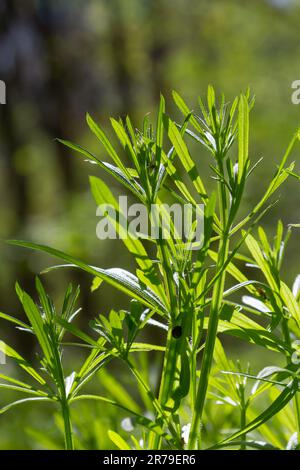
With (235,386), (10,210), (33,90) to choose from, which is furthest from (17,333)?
(235,386)

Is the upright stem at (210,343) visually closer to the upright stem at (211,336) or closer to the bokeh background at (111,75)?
the upright stem at (211,336)

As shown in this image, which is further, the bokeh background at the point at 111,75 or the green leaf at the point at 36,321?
the bokeh background at the point at 111,75

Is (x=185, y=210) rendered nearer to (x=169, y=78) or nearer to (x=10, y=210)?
(x=169, y=78)

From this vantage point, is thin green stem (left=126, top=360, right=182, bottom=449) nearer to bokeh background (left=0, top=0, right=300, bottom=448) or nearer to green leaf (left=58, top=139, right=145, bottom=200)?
green leaf (left=58, top=139, right=145, bottom=200)

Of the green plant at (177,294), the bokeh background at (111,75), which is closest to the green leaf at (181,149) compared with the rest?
the green plant at (177,294)

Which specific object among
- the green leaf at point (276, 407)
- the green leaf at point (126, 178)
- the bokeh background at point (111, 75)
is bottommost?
the green leaf at point (276, 407)

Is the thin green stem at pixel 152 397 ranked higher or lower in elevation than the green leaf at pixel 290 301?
lower

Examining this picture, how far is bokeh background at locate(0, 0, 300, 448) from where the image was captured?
11.9 ft

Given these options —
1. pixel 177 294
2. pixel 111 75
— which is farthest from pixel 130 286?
pixel 111 75

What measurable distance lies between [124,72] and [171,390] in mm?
3897

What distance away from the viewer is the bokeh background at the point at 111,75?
363cm

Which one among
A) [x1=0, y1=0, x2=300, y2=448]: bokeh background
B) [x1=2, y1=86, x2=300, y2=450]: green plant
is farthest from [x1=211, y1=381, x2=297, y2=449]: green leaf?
[x1=0, y1=0, x2=300, y2=448]: bokeh background

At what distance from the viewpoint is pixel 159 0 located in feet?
12.4
